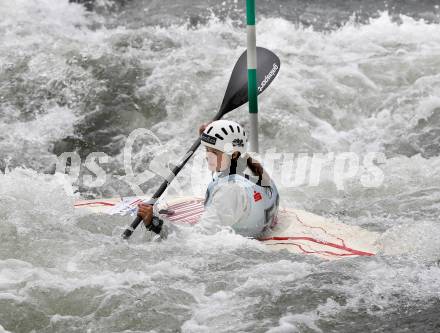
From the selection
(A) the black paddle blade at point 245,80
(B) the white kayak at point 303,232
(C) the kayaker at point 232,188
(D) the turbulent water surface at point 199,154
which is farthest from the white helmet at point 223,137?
→ (A) the black paddle blade at point 245,80

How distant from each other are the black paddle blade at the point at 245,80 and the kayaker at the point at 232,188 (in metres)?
1.62

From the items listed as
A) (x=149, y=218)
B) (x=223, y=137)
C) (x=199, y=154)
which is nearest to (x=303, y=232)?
(x=223, y=137)

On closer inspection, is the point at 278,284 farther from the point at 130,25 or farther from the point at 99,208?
the point at 130,25

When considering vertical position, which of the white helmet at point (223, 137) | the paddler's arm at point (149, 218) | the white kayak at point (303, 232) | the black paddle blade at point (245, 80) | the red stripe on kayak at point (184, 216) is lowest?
the white kayak at point (303, 232)

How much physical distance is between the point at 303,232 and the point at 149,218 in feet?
3.45

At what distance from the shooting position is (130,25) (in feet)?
36.3

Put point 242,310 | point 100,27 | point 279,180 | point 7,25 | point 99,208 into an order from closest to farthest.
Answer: point 242,310 → point 99,208 → point 279,180 → point 7,25 → point 100,27

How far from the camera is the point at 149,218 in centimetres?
489

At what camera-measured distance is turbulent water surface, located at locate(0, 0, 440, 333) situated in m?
4.45

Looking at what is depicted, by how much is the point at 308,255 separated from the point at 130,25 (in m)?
6.76

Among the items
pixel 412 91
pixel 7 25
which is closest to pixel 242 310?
pixel 412 91

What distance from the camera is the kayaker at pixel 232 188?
480cm

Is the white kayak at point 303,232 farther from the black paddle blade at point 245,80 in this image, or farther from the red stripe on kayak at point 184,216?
the black paddle blade at point 245,80

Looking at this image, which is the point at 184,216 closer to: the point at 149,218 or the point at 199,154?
the point at 149,218
